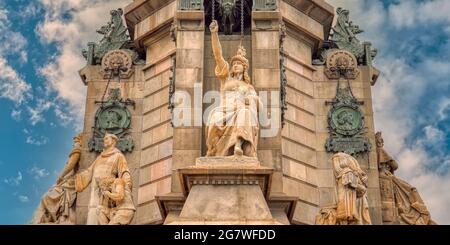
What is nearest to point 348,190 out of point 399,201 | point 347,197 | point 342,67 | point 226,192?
point 347,197

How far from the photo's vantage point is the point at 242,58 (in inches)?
806

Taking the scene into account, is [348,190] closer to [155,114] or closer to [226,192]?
[226,192]

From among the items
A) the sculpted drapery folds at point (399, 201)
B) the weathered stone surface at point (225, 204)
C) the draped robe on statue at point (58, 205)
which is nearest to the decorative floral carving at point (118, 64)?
the draped robe on statue at point (58, 205)

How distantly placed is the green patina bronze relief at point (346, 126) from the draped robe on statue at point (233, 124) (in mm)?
4361

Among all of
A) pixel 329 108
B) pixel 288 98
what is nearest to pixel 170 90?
pixel 288 98

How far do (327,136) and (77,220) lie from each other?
24.6 feet

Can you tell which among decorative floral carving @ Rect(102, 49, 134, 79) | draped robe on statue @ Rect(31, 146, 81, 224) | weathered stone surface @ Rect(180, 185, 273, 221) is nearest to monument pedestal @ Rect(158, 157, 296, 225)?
weathered stone surface @ Rect(180, 185, 273, 221)

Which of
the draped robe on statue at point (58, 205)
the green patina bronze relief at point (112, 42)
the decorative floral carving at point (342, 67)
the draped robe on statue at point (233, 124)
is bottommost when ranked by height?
the draped robe on statue at point (58, 205)

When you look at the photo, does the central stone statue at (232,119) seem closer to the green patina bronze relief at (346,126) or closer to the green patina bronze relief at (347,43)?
the green patina bronze relief at (346,126)

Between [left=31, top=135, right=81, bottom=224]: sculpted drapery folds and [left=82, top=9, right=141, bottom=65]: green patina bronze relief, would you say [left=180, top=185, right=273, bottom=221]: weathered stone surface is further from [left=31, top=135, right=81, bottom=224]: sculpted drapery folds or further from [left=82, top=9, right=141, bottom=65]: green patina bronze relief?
[left=82, top=9, right=141, bottom=65]: green patina bronze relief

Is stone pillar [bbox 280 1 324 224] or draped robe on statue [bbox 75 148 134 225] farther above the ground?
stone pillar [bbox 280 1 324 224]

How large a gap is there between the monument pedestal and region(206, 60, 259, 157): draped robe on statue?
31.8 inches

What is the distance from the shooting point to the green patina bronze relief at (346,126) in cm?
2317

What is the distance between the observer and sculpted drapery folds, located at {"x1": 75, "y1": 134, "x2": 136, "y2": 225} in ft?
60.8
